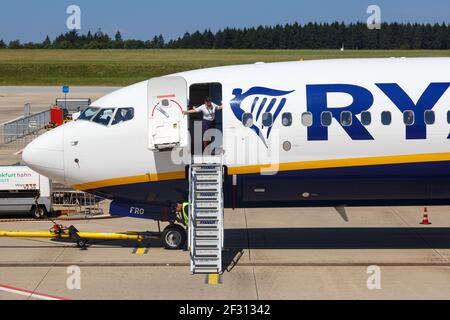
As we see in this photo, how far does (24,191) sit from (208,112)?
352 inches

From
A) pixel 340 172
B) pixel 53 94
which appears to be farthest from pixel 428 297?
pixel 53 94

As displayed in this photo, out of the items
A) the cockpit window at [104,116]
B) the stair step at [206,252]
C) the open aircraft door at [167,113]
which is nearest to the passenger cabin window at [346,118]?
the open aircraft door at [167,113]

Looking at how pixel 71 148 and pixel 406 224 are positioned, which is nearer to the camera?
pixel 71 148

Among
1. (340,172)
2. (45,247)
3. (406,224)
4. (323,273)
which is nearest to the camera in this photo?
(323,273)

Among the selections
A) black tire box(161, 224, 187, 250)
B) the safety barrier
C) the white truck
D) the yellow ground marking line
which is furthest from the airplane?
the safety barrier

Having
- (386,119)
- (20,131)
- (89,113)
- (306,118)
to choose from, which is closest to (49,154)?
(89,113)

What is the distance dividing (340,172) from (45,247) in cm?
774

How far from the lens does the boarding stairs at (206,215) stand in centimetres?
1839

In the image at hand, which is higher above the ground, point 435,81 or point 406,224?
point 435,81

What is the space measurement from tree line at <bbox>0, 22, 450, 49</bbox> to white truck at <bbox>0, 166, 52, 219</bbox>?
124842mm

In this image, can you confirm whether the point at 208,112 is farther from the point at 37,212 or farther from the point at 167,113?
the point at 37,212

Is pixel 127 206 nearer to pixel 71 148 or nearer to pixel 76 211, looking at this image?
pixel 71 148

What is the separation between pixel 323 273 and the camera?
18.2 metres
